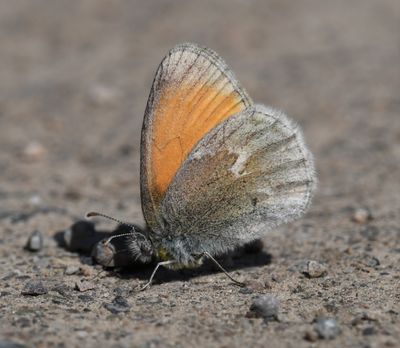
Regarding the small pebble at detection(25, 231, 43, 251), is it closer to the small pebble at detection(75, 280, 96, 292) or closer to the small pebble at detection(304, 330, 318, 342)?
the small pebble at detection(75, 280, 96, 292)

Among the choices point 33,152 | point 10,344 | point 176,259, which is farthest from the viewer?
point 33,152

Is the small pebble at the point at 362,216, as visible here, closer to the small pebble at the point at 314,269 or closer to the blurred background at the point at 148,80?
the blurred background at the point at 148,80

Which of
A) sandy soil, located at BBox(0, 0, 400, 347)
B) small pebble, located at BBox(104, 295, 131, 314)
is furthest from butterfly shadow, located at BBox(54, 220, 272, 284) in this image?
small pebble, located at BBox(104, 295, 131, 314)

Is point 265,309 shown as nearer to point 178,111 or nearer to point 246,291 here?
point 246,291

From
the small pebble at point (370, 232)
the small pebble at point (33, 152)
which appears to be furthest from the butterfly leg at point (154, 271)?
the small pebble at point (33, 152)

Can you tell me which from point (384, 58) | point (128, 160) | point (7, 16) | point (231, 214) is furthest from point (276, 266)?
point (7, 16)

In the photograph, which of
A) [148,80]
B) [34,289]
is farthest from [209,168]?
[148,80]
